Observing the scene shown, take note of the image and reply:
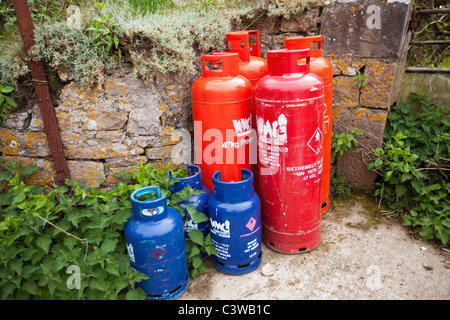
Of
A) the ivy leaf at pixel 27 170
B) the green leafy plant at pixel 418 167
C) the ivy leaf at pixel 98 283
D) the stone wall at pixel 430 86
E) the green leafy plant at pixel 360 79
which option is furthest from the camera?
the stone wall at pixel 430 86

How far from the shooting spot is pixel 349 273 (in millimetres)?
2564

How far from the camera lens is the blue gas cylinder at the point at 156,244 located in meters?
2.23

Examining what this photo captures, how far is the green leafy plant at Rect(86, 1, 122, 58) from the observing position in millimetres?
2617

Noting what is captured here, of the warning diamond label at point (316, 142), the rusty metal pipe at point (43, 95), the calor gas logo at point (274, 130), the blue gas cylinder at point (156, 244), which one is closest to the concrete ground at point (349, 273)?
the blue gas cylinder at point (156, 244)

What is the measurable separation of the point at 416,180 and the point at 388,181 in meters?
0.27

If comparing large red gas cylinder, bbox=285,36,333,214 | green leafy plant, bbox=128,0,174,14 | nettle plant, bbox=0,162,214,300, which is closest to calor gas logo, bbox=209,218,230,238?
nettle plant, bbox=0,162,214,300

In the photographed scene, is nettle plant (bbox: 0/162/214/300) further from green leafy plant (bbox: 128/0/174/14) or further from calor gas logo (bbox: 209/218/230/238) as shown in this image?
green leafy plant (bbox: 128/0/174/14)

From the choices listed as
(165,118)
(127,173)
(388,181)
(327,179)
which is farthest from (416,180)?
(127,173)

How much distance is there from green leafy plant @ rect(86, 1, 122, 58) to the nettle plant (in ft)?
3.86

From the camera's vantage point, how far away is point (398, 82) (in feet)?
11.9

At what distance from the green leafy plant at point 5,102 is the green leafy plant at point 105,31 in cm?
82

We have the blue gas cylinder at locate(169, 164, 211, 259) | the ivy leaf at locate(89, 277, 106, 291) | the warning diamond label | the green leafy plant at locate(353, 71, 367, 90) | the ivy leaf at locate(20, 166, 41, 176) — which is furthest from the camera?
Answer: the green leafy plant at locate(353, 71, 367, 90)

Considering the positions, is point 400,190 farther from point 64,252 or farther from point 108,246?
point 64,252

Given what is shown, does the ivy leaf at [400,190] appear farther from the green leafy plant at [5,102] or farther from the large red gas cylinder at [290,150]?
the green leafy plant at [5,102]
